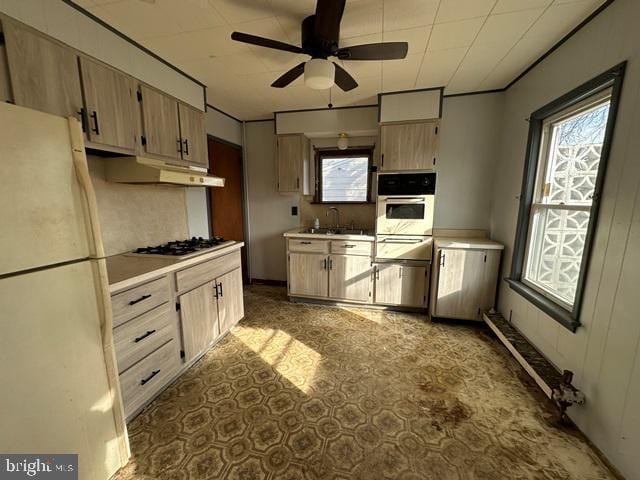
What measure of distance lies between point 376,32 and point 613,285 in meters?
2.21

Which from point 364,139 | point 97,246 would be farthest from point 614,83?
point 97,246

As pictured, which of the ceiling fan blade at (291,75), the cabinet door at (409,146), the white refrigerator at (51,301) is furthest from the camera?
the cabinet door at (409,146)

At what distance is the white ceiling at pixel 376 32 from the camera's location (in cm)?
166

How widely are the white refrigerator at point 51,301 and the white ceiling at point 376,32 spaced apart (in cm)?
120

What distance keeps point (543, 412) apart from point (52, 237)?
9.54 feet

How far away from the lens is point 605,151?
5.06 ft

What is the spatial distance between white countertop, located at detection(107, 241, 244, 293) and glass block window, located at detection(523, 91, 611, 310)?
279cm

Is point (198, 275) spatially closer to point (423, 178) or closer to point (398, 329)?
point (398, 329)

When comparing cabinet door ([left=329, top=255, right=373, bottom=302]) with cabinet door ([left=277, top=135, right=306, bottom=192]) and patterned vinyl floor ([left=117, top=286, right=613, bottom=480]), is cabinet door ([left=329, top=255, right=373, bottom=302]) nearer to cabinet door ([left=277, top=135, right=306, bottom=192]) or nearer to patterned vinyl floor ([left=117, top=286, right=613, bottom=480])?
patterned vinyl floor ([left=117, top=286, right=613, bottom=480])

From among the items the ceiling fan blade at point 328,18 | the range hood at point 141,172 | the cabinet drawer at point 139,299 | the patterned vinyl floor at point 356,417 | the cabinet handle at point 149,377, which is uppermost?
the ceiling fan blade at point 328,18

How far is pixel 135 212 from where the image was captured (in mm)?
2354

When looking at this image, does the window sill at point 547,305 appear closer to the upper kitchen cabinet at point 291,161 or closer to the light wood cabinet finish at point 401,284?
the light wood cabinet finish at point 401,284

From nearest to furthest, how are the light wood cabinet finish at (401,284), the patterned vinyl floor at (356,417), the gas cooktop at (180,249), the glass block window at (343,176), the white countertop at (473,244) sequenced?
1. the patterned vinyl floor at (356,417)
2. the gas cooktop at (180,249)
3. the white countertop at (473,244)
4. the light wood cabinet finish at (401,284)
5. the glass block window at (343,176)

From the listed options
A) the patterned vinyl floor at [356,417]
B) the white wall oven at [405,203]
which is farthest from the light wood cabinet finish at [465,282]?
the white wall oven at [405,203]
